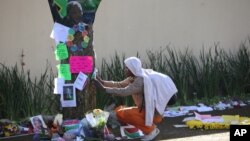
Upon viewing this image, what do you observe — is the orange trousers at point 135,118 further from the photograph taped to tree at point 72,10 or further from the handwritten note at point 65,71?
the photograph taped to tree at point 72,10

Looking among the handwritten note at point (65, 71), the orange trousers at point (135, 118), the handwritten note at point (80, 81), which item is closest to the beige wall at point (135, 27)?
the orange trousers at point (135, 118)

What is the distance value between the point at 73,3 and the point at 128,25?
12.4 feet

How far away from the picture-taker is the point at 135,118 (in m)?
7.32

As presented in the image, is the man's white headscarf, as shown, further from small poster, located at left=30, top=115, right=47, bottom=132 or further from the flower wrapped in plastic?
small poster, located at left=30, top=115, right=47, bottom=132

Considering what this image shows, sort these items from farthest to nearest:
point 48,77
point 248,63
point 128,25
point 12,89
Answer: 1. point 248,63
2. point 128,25
3. point 48,77
4. point 12,89

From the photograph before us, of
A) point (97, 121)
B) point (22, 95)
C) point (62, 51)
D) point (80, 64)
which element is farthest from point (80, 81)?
point (22, 95)

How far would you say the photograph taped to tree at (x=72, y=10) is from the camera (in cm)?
666

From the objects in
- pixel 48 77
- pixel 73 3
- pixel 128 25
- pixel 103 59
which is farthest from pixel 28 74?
pixel 73 3

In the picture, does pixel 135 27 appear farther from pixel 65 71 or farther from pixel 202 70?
pixel 65 71

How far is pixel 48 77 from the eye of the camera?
31.4 ft

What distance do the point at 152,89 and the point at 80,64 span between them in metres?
1.11

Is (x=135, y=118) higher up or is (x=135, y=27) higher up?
(x=135, y=27)

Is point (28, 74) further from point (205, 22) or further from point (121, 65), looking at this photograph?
point (205, 22)

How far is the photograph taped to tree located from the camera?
6660 millimetres
